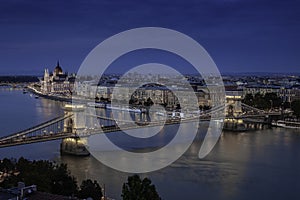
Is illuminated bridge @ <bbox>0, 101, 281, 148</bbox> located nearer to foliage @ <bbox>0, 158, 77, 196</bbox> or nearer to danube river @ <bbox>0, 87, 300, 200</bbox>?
danube river @ <bbox>0, 87, 300, 200</bbox>

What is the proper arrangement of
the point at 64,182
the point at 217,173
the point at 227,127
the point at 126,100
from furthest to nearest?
the point at 126,100, the point at 227,127, the point at 217,173, the point at 64,182

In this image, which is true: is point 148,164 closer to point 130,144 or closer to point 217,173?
point 217,173

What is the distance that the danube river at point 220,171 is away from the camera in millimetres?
4422

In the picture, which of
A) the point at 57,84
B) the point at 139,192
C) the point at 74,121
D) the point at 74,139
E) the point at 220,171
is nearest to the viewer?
the point at 139,192

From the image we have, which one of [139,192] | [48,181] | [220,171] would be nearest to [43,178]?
[48,181]

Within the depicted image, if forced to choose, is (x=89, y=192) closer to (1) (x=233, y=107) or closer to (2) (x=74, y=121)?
(2) (x=74, y=121)

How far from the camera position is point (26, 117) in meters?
10.9

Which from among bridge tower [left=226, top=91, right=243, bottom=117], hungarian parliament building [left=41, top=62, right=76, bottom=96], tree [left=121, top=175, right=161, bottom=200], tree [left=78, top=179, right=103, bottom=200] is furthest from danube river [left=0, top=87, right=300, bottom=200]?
hungarian parliament building [left=41, top=62, right=76, bottom=96]

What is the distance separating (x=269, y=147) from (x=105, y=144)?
2.53 meters

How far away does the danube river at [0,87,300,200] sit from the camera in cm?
442

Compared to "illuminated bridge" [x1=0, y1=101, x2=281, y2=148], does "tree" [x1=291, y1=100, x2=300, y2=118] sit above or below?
above

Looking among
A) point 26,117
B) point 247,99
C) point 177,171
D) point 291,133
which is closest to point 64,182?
point 177,171

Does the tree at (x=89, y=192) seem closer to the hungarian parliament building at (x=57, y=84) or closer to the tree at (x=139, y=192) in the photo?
the tree at (x=139, y=192)

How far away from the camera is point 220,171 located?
517cm
